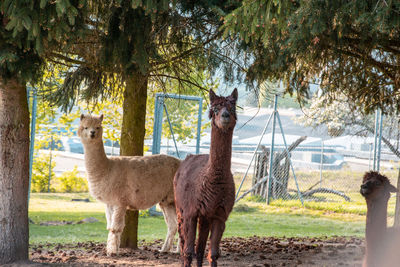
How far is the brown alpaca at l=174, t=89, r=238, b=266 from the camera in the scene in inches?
190

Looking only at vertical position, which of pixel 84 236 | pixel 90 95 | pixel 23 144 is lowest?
pixel 84 236

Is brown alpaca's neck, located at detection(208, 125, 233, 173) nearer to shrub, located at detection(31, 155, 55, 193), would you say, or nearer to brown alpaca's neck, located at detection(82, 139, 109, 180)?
brown alpaca's neck, located at detection(82, 139, 109, 180)

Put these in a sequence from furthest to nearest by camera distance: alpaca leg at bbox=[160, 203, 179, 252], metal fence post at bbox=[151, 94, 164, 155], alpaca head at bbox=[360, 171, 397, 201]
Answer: metal fence post at bbox=[151, 94, 164, 155] → alpaca leg at bbox=[160, 203, 179, 252] → alpaca head at bbox=[360, 171, 397, 201]

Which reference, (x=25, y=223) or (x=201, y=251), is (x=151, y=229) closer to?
(x=25, y=223)

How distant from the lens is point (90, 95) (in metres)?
8.41

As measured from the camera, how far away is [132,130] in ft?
26.9

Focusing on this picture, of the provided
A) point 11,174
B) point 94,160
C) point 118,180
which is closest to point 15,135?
point 11,174

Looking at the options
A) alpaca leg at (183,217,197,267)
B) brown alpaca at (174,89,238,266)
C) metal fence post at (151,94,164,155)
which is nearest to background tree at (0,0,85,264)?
brown alpaca at (174,89,238,266)

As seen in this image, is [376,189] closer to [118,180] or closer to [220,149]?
[220,149]

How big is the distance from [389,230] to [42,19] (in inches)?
157

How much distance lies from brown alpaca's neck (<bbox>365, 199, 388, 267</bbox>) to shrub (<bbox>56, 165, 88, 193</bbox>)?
1428cm

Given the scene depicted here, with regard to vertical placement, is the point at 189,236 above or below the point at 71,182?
above

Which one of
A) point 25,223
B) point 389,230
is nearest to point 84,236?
point 25,223

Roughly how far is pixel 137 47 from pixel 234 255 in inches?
141
